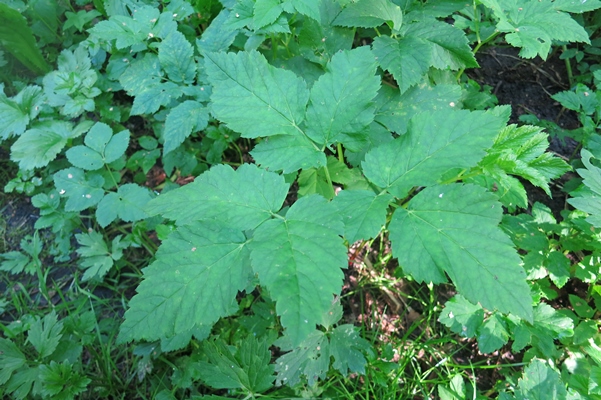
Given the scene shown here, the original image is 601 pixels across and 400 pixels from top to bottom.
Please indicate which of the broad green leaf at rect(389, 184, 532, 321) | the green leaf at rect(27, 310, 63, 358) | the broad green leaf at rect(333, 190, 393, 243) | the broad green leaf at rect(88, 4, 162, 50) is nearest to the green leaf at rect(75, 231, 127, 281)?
the green leaf at rect(27, 310, 63, 358)

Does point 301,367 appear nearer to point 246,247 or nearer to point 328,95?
point 246,247

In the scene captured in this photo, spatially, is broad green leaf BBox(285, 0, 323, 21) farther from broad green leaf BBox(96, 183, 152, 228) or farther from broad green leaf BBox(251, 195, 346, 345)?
broad green leaf BBox(96, 183, 152, 228)

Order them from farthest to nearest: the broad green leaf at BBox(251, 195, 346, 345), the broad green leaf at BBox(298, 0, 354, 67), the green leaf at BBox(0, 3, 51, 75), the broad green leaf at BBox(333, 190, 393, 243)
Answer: the green leaf at BBox(0, 3, 51, 75) < the broad green leaf at BBox(298, 0, 354, 67) < the broad green leaf at BBox(333, 190, 393, 243) < the broad green leaf at BBox(251, 195, 346, 345)

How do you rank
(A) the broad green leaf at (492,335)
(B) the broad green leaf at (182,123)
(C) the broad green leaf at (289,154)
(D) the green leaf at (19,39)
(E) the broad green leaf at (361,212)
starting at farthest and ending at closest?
(D) the green leaf at (19,39)
(B) the broad green leaf at (182,123)
(A) the broad green leaf at (492,335)
(C) the broad green leaf at (289,154)
(E) the broad green leaf at (361,212)

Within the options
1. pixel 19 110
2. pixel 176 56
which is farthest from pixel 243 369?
pixel 19 110

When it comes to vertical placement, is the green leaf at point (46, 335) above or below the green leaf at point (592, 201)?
below

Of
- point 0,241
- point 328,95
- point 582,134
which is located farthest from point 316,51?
point 0,241

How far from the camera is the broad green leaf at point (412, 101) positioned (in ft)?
5.60

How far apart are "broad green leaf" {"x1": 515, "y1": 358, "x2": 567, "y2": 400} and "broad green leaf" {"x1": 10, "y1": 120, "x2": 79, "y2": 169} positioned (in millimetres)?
2498

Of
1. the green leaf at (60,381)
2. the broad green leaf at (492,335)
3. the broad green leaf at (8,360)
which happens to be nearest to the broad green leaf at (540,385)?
the broad green leaf at (492,335)

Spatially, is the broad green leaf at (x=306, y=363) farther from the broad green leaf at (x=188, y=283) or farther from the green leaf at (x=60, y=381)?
the green leaf at (x=60, y=381)

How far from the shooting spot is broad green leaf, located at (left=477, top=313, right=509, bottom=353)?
1.70m

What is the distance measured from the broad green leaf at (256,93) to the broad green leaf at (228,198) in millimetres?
195

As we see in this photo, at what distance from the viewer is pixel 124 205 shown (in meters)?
2.06
